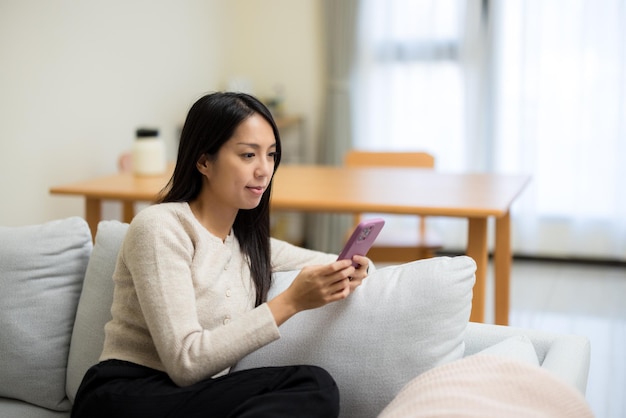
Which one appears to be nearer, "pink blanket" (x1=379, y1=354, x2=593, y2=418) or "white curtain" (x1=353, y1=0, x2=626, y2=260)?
"pink blanket" (x1=379, y1=354, x2=593, y2=418)

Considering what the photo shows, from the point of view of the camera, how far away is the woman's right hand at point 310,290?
1.60m

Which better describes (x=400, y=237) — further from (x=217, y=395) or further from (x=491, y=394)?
(x=491, y=394)

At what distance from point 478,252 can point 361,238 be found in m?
1.20

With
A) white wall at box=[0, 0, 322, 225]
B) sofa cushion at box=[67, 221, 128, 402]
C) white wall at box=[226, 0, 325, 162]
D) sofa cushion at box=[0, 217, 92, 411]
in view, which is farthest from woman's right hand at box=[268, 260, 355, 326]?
white wall at box=[226, 0, 325, 162]

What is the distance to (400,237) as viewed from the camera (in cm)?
→ 372

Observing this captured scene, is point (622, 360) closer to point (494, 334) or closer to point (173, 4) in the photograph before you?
point (494, 334)

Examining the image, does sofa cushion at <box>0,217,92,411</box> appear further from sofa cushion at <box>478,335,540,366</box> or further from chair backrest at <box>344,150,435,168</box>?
chair backrest at <box>344,150,435,168</box>

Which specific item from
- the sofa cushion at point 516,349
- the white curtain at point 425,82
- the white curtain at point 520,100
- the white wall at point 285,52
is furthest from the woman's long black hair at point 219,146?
the white wall at point 285,52

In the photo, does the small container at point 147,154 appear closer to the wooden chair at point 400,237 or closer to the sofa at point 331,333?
the wooden chair at point 400,237

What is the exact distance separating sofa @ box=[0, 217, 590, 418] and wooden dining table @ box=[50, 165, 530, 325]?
90cm

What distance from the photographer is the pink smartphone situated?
161 centimetres

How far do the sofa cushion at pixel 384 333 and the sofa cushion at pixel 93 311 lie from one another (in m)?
0.42

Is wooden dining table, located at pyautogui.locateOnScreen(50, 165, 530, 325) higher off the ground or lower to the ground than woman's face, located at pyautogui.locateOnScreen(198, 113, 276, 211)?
lower

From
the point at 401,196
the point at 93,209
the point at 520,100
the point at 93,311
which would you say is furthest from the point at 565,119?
the point at 93,311
